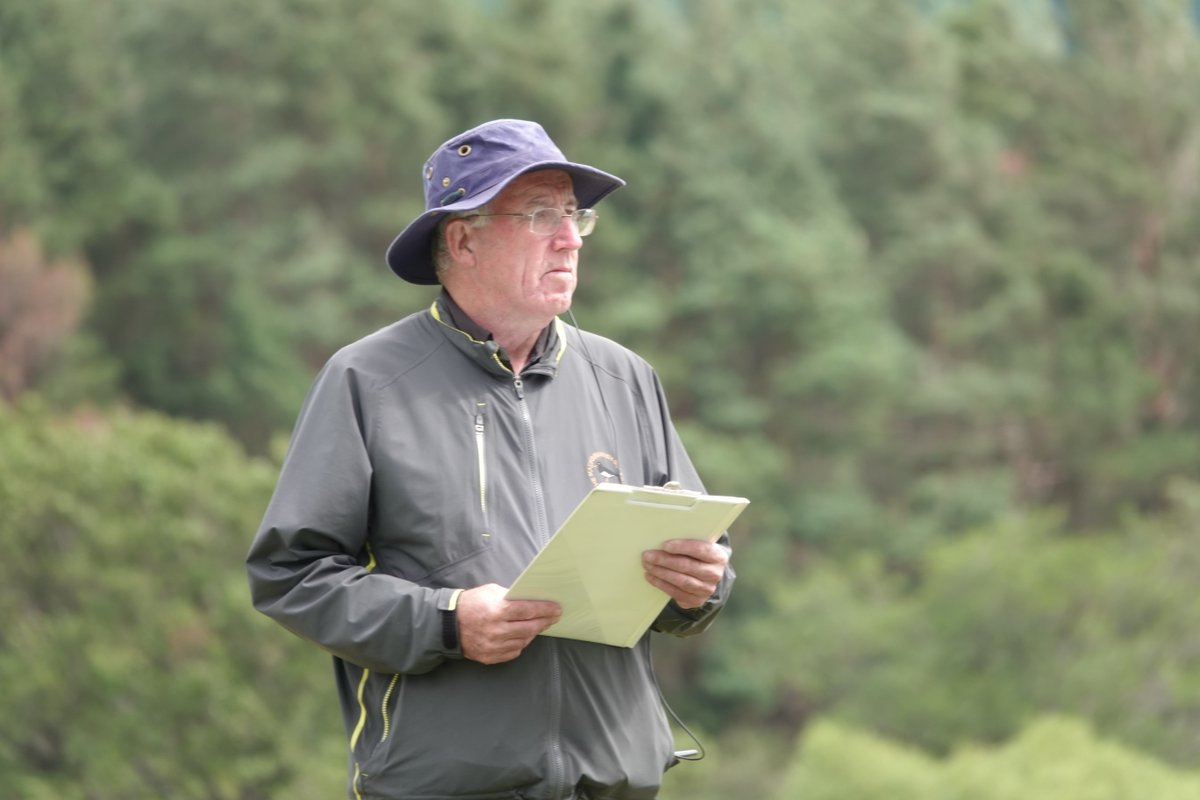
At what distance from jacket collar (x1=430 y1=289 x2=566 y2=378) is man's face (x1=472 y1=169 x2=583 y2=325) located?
0.05 metres

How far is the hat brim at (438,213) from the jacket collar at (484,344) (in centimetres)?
9

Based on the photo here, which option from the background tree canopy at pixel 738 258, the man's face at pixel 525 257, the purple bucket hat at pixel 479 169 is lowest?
the background tree canopy at pixel 738 258

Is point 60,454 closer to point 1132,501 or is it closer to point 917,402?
point 917,402

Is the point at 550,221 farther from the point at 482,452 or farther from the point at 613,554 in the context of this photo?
the point at 613,554

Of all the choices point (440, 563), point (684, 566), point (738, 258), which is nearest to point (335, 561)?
point (440, 563)

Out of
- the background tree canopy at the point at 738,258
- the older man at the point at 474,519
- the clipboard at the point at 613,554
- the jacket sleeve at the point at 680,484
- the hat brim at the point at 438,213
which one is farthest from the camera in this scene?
the background tree canopy at the point at 738,258

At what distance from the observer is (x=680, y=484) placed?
3102 millimetres

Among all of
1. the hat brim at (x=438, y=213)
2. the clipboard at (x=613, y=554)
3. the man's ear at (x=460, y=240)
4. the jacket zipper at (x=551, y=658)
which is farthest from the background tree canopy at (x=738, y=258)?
the clipboard at (x=613, y=554)

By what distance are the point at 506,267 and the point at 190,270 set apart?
2637 centimetres

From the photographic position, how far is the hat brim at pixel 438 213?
3.02 metres

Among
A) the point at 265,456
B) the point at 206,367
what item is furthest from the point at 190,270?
the point at 265,456

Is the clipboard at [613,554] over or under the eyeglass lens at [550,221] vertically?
under

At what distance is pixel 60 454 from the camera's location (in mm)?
21906

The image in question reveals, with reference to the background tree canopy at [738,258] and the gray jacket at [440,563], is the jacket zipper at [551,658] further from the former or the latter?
the background tree canopy at [738,258]
